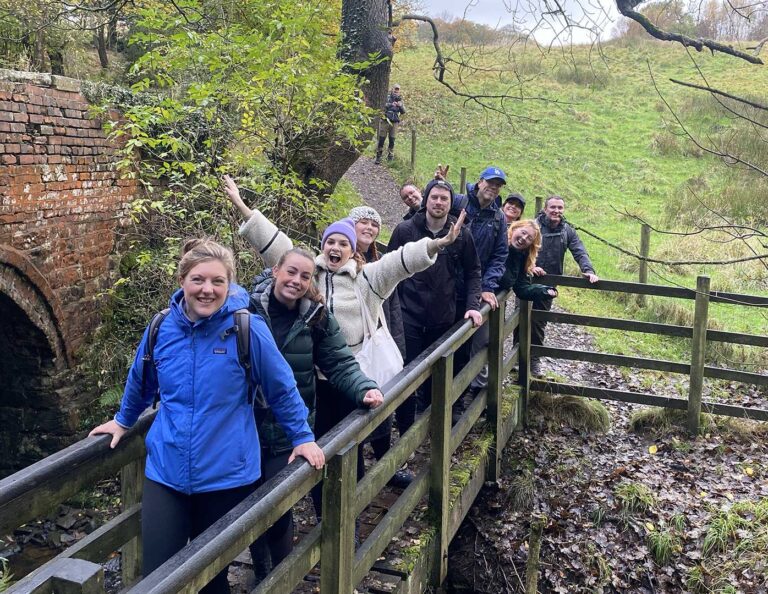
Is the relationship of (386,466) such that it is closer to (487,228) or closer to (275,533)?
(275,533)

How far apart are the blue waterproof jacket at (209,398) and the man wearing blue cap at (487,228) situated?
2.74 metres

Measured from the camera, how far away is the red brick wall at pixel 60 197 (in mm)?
6465

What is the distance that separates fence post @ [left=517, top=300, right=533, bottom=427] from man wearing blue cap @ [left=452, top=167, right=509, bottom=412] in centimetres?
107

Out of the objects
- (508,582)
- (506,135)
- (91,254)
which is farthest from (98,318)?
(506,135)

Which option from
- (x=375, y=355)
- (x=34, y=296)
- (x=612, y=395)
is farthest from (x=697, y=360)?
(x=34, y=296)

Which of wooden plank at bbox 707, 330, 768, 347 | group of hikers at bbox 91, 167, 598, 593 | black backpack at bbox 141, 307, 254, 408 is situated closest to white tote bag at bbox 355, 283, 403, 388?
group of hikers at bbox 91, 167, 598, 593

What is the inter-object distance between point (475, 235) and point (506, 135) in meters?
21.7

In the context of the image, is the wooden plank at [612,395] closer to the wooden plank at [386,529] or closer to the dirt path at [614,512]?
the dirt path at [614,512]

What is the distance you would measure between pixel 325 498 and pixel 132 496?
1210 millimetres

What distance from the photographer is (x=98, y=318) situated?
322 inches

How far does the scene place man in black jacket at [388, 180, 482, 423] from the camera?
4637mm

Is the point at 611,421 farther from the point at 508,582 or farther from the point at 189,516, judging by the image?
the point at 189,516

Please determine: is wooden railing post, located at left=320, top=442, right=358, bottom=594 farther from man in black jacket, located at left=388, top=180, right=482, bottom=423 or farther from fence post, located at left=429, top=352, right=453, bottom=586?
man in black jacket, located at left=388, top=180, right=482, bottom=423

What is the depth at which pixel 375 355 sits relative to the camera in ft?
11.9
